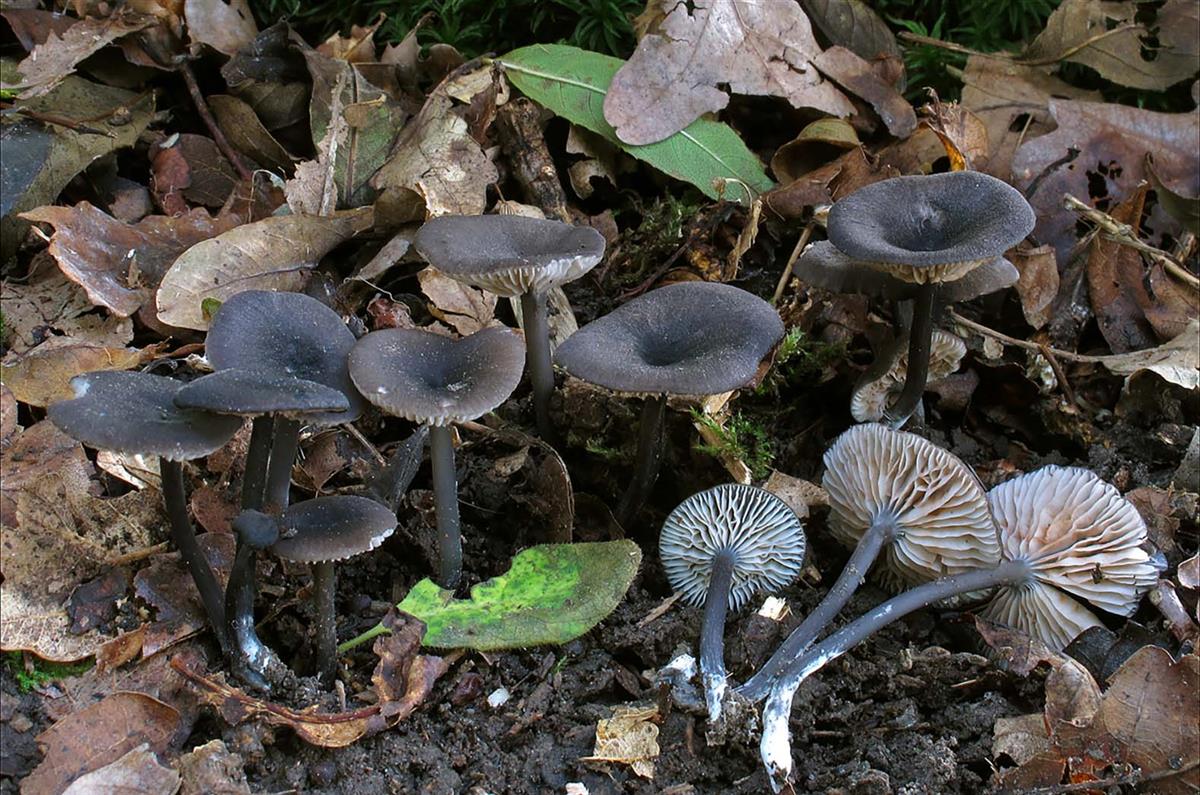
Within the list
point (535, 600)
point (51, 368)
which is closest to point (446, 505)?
point (535, 600)

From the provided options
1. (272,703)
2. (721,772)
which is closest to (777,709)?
(721,772)

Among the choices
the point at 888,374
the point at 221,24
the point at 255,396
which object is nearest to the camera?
the point at 255,396

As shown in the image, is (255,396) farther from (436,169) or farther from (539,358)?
(436,169)

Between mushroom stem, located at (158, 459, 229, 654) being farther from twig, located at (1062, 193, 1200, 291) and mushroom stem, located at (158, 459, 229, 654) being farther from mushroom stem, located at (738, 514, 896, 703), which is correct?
twig, located at (1062, 193, 1200, 291)

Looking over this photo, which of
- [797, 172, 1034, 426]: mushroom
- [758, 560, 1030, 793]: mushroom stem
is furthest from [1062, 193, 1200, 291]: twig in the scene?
[758, 560, 1030, 793]: mushroom stem

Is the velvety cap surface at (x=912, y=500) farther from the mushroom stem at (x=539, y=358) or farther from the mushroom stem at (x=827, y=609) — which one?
the mushroom stem at (x=539, y=358)
